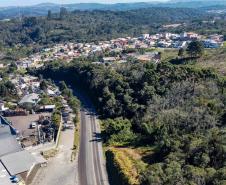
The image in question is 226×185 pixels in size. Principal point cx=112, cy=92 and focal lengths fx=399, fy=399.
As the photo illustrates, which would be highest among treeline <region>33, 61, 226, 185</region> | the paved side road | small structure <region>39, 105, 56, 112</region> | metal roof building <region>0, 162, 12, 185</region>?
treeline <region>33, 61, 226, 185</region>

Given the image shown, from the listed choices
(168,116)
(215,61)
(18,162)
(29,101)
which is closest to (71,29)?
(215,61)

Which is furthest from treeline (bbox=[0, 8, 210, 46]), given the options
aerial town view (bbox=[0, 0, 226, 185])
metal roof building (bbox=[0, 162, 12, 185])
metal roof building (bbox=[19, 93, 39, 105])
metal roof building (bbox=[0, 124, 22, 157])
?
metal roof building (bbox=[0, 162, 12, 185])

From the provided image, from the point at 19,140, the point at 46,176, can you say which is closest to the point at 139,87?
the point at 19,140

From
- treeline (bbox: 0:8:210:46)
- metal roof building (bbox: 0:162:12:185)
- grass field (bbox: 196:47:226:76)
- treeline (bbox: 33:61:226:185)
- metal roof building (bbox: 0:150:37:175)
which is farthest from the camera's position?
treeline (bbox: 0:8:210:46)

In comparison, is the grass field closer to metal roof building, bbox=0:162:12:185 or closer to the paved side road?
the paved side road

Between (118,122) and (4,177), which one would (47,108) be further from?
(4,177)

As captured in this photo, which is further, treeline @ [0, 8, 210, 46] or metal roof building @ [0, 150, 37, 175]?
treeline @ [0, 8, 210, 46]

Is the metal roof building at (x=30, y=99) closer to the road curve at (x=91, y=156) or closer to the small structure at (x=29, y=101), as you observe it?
the small structure at (x=29, y=101)
